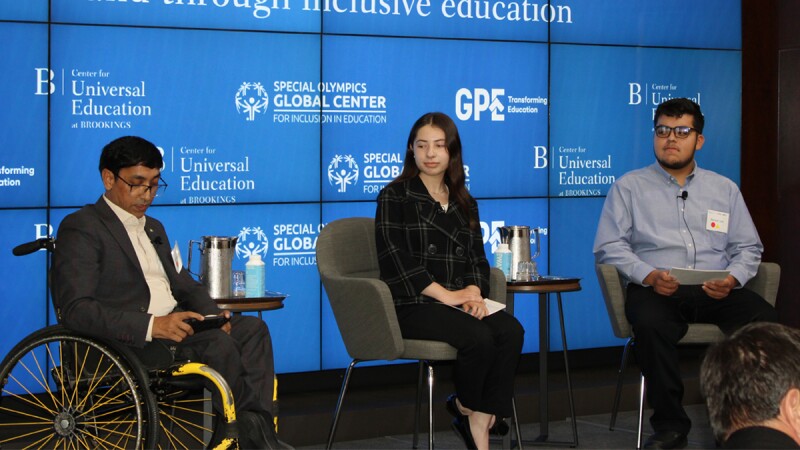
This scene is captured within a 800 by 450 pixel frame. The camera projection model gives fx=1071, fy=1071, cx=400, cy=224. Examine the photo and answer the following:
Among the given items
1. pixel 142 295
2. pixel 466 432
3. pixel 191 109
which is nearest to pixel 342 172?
pixel 191 109

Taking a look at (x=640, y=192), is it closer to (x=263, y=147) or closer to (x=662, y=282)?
(x=662, y=282)

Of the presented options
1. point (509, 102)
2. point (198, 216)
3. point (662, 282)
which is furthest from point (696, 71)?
point (198, 216)

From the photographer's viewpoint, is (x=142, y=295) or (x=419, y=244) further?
(x=419, y=244)

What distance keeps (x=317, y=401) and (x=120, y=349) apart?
6.42 ft

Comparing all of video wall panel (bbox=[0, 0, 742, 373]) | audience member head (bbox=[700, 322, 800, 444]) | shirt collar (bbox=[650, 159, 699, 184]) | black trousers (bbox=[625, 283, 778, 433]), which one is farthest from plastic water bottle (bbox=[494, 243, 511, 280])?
audience member head (bbox=[700, 322, 800, 444])

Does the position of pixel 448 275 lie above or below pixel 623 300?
above

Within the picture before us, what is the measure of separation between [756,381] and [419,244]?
2.61 meters

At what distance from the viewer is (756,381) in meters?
1.55

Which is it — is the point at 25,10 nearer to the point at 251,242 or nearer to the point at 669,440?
the point at 251,242

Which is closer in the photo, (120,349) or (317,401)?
(120,349)

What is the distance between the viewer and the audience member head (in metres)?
1.55

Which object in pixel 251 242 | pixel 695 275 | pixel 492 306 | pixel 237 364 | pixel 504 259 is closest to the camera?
pixel 237 364

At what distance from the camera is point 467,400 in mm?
3854

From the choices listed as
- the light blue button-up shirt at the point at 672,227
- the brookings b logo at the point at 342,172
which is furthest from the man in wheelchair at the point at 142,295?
the light blue button-up shirt at the point at 672,227
